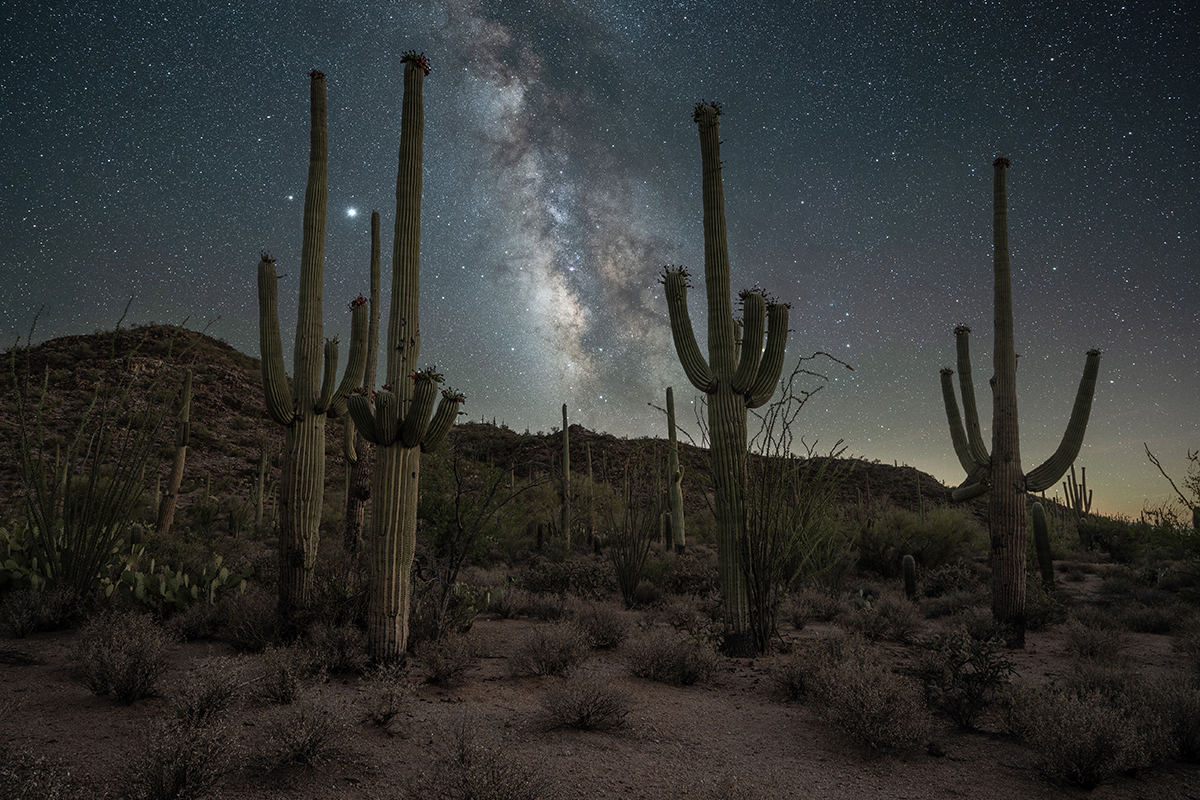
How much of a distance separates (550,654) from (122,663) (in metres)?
3.58

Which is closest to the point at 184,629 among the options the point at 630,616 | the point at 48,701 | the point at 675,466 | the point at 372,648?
the point at 48,701

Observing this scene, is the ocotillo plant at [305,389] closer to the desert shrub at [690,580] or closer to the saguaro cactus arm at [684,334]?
the saguaro cactus arm at [684,334]

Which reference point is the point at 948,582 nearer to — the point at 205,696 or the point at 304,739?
the point at 304,739

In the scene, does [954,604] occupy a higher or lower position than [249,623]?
lower

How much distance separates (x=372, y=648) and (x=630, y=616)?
4812mm

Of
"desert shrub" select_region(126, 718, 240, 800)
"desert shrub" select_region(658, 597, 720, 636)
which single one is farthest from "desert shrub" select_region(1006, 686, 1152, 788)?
"desert shrub" select_region(126, 718, 240, 800)

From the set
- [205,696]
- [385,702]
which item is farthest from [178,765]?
[385,702]

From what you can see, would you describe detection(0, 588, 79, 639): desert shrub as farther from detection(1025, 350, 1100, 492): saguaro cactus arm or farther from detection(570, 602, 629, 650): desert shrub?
detection(1025, 350, 1100, 492): saguaro cactus arm

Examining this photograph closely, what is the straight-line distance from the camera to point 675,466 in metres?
17.7

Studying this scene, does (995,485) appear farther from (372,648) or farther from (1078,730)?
(372,648)

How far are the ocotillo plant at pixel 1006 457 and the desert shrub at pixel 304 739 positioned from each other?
8.49 m

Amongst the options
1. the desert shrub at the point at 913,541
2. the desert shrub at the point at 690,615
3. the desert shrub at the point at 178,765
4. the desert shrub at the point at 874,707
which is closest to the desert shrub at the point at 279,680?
the desert shrub at the point at 178,765

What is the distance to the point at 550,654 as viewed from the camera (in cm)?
627

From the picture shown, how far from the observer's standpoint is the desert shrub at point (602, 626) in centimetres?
752
